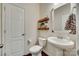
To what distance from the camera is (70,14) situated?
160cm

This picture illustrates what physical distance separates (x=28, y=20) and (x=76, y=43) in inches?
30.2

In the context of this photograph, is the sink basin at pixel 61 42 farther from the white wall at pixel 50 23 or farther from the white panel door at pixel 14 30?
the white panel door at pixel 14 30

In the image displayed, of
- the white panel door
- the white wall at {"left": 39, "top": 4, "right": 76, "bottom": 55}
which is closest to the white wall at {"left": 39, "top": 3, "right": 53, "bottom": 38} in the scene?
the white wall at {"left": 39, "top": 4, "right": 76, "bottom": 55}

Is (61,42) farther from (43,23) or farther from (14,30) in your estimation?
(14,30)

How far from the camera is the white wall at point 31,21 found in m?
1.64

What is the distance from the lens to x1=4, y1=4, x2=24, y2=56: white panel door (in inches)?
62.4

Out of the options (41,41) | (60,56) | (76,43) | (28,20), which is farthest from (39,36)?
(76,43)

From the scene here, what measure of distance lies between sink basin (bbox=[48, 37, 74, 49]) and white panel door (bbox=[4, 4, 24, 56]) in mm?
441

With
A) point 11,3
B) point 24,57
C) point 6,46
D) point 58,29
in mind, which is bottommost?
point 24,57

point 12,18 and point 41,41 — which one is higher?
point 12,18

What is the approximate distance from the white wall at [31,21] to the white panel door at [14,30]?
0.06m

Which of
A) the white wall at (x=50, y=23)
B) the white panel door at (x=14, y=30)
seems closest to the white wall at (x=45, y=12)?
the white wall at (x=50, y=23)

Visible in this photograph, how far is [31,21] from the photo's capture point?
1663 mm

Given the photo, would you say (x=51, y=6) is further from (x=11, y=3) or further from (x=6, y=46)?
(x=6, y=46)
